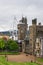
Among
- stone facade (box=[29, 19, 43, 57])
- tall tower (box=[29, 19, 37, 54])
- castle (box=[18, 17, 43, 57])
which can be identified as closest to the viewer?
castle (box=[18, 17, 43, 57])

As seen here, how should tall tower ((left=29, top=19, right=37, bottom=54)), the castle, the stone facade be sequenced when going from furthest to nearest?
1. tall tower ((left=29, top=19, right=37, bottom=54))
2. the stone facade
3. the castle

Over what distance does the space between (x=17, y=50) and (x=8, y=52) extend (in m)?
3.93

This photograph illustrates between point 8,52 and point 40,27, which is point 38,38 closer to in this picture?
point 40,27

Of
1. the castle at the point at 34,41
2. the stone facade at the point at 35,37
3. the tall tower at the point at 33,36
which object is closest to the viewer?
the castle at the point at 34,41

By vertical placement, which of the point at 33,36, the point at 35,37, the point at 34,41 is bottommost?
the point at 34,41

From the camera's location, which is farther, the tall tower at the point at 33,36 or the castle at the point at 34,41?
the tall tower at the point at 33,36

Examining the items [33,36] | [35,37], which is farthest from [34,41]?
[33,36]

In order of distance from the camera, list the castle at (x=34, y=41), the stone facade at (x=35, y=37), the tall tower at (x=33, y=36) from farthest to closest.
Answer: the tall tower at (x=33, y=36), the stone facade at (x=35, y=37), the castle at (x=34, y=41)

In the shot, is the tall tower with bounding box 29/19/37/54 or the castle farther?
the tall tower with bounding box 29/19/37/54

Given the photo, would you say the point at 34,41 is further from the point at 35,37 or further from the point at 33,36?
the point at 33,36

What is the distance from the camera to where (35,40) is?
65.5 m

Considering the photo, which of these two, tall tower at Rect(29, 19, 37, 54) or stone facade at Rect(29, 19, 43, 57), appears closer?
stone facade at Rect(29, 19, 43, 57)

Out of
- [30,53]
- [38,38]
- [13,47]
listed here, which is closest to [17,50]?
[13,47]

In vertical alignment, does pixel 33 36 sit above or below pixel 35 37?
above
